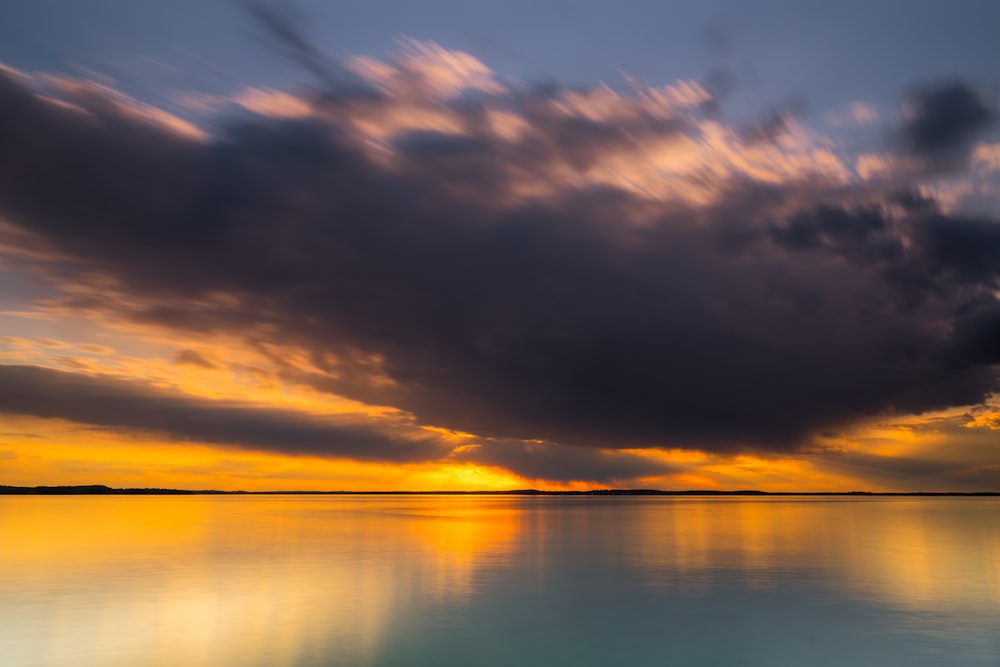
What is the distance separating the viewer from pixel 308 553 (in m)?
55.3

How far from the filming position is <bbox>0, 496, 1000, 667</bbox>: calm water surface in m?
24.0

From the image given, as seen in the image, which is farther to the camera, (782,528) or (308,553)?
(782,528)

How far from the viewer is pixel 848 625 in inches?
1137

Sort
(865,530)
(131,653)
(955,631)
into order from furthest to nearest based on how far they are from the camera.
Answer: (865,530)
(955,631)
(131,653)

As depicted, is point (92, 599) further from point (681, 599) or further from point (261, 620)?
point (681, 599)

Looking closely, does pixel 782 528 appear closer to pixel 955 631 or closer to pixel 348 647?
pixel 955 631

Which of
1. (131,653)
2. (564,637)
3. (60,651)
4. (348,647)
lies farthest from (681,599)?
(60,651)

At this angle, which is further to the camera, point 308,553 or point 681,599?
point 308,553

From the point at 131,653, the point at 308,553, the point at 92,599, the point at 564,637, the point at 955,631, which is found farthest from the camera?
the point at 308,553

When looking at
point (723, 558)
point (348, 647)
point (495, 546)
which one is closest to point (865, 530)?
point (723, 558)

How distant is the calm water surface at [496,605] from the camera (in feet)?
78.6

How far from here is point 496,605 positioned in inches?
1278

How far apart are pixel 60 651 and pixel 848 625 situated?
2886cm

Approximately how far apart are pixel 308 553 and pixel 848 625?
3914 centimetres
